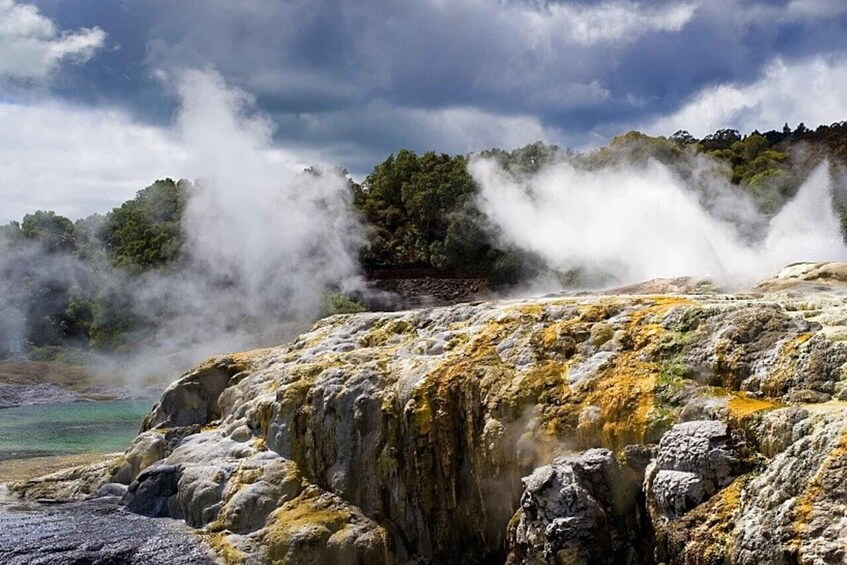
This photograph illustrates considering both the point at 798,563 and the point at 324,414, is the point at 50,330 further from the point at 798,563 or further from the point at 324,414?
the point at 798,563

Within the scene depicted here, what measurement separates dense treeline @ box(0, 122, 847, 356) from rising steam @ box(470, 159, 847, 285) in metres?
1.28

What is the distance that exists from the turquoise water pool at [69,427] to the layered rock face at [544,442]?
9.29m

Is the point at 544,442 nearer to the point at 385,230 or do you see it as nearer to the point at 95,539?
the point at 95,539

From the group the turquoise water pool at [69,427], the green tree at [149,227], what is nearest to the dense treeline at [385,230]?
the green tree at [149,227]

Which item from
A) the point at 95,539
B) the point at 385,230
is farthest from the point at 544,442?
the point at 385,230

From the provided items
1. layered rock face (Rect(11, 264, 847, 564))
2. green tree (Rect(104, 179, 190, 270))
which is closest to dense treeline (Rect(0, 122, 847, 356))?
green tree (Rect(104, 179, 190, 270))

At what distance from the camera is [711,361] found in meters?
10.6

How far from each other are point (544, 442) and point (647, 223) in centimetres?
2224

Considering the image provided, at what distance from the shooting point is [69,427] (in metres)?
Result: 32.3

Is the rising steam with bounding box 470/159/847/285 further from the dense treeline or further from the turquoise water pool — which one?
the turquoise water pool

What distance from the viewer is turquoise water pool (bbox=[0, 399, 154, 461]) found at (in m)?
26.1

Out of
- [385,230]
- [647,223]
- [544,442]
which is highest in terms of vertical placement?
[385,230]

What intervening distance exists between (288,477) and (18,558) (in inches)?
163

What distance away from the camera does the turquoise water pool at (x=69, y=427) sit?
26125 millimetres
